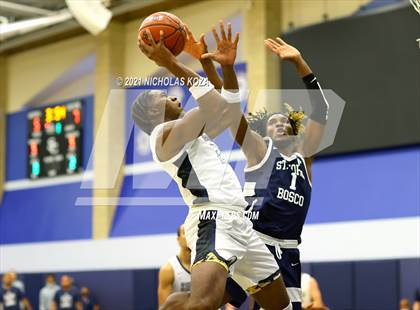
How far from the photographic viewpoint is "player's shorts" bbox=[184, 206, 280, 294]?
531cm

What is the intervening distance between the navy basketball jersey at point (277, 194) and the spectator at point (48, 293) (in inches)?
416

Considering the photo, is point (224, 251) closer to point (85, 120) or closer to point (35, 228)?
point (85, 120)

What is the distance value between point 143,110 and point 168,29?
1.84ft

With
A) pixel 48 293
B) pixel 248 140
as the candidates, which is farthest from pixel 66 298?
pixel 248 140

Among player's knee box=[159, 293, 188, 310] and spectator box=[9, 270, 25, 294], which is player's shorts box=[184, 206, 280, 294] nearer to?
player's knee box=[159, 293, 188, 310]

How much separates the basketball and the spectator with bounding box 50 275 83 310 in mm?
10921

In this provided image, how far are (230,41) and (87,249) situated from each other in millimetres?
11791

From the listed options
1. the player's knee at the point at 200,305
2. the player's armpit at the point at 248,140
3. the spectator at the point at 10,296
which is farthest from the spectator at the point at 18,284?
the player's knee at the point at 200,305

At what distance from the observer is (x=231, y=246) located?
5.34 metres

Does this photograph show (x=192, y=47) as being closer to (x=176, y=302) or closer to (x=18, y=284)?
(x=176, y=302)

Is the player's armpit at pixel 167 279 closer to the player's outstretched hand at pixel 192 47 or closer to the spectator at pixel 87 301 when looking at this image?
the player's outstretched hand at pixel 192 47

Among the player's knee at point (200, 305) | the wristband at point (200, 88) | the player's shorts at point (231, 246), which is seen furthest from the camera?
the player's shorts at point (231, 246)

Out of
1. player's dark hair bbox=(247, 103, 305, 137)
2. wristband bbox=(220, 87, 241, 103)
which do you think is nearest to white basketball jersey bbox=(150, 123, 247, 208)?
wristband bbox=(220, 87, 241, 103)

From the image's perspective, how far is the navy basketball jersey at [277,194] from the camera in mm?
6355
